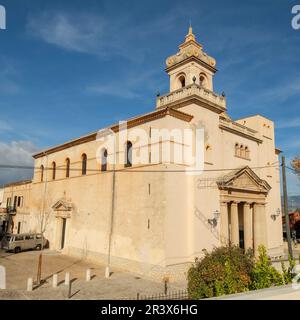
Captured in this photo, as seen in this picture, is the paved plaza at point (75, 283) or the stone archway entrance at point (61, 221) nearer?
the paved plaza at point (75, 283)

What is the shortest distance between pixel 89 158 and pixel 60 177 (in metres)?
5.24

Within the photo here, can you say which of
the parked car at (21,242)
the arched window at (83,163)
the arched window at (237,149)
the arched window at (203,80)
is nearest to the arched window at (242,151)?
the arched window at (237,149)

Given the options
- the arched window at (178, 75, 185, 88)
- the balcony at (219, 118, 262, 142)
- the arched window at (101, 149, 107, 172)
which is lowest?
the arched window at (101, 149, 107, 172)

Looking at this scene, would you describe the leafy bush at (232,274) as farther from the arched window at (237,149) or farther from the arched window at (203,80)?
the arched window at (203,80)

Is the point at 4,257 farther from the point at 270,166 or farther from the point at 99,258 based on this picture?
the point at 270,166

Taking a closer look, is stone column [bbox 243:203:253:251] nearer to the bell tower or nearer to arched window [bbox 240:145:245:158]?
arched window [bbox 240:145:245:158]

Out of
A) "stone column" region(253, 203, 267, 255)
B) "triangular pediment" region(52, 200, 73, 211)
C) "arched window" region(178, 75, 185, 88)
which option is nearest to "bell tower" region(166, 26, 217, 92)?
"arched window" region(178, 75, 185, 88)

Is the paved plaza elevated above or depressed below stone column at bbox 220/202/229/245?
below

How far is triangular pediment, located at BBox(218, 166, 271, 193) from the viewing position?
21.0m

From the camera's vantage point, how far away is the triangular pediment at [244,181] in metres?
21.0

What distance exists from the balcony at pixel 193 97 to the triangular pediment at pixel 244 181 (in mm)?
4989

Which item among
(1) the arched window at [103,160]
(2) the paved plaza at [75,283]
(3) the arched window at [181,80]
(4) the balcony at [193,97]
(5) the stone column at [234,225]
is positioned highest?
(3) the arched window at [181,80]

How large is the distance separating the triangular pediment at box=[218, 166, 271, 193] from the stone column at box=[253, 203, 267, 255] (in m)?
1.54

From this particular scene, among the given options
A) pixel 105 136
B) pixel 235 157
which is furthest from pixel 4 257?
pixel 235 157
